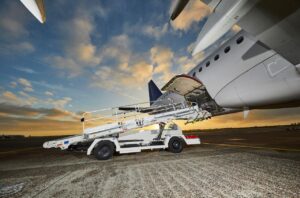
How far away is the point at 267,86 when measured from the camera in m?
5.60

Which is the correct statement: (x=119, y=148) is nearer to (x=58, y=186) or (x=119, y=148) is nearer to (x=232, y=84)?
(x=58, y=186)

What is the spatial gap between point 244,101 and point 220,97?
929mm

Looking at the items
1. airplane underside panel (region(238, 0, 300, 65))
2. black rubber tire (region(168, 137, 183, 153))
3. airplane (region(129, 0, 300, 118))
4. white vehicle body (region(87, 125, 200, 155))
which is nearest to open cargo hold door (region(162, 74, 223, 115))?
airplane (region(129, 0, 300, 118))

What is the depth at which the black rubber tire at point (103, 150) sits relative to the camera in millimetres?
8602

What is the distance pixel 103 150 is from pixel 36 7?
25.7ft

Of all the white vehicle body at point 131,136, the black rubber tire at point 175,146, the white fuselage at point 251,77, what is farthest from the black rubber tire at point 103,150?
the white fuselage at point 251,77

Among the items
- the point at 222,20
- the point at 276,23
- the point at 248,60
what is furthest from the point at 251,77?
the point at 222,20

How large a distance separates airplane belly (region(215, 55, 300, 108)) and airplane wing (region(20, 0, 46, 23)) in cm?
577

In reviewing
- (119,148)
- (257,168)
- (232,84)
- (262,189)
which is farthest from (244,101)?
(119,148)

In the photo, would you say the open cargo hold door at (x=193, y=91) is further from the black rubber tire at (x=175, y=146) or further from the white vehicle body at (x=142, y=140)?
the black rubber tire at (x=175, y=146)

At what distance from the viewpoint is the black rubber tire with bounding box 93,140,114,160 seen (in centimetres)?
860

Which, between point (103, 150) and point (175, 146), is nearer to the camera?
point (103, 150)

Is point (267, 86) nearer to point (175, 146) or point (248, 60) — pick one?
point (248, 60)


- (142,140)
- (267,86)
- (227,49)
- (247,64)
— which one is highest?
(227,49)
